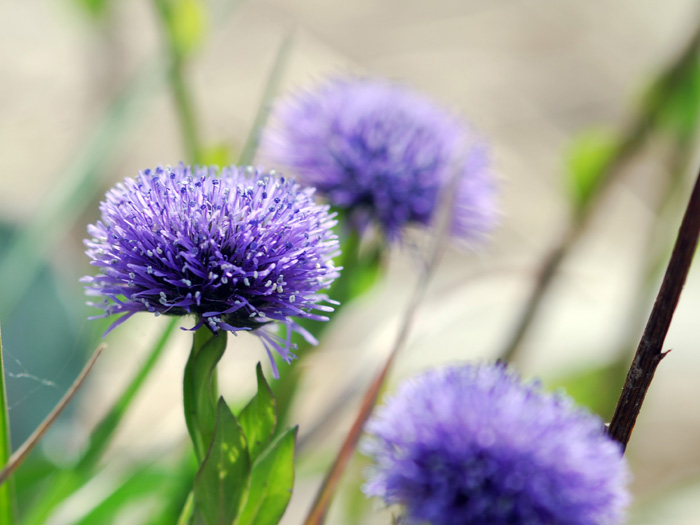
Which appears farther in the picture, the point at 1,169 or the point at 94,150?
the point at 1,169

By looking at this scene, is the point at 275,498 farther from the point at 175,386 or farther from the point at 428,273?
the point at 175,386

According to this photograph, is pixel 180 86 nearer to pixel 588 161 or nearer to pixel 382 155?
pixel 382 155

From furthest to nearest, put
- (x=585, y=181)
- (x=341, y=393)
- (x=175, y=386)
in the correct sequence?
(x=175, y=386)
(x=585, y=181)
(x=341, y=393)

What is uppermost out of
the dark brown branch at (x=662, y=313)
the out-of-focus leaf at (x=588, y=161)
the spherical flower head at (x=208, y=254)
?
the out-of-focus leaf at (x=588, y=161)

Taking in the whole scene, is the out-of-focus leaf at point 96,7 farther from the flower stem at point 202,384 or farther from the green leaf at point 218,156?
the flower stem at point 202,384

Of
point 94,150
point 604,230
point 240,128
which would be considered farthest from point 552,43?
point 94,150

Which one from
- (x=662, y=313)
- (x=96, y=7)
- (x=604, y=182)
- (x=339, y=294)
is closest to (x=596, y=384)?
(x=604, y=182)

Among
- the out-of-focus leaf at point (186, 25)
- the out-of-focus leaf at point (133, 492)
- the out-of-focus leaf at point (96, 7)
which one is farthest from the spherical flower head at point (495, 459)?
the out-of-focus leaf at point (96, 7)
